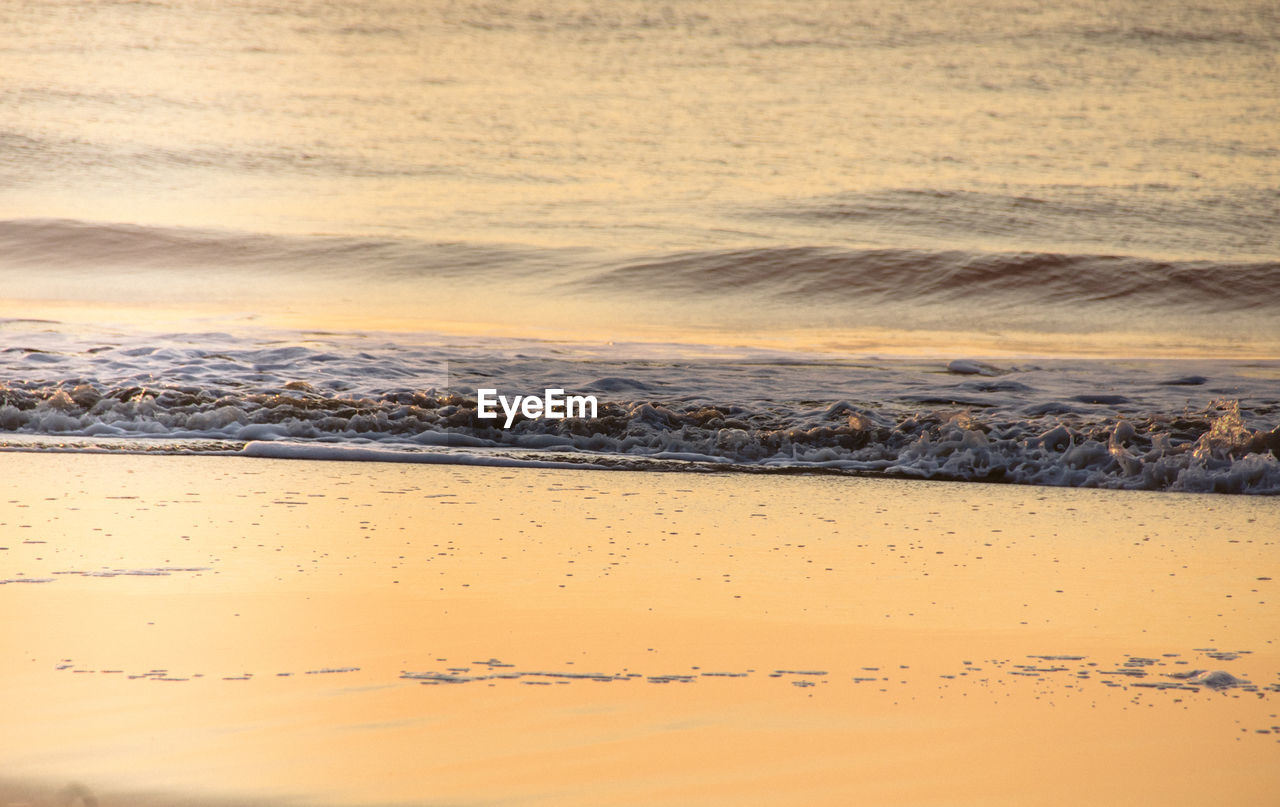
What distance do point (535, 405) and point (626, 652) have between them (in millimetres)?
4919

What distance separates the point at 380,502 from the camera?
511 centimetres

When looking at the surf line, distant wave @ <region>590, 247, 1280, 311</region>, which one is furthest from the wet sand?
distant wave @ <region>590, 247, 1280, 311</region>

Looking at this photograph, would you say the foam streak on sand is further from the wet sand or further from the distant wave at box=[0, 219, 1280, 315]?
the distant wave at box=[0, 219, 1280, 315]

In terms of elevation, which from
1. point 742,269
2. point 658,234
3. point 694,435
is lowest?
point 694,435

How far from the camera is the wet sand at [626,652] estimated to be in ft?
7.45

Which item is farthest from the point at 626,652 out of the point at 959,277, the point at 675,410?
the point at 959,277

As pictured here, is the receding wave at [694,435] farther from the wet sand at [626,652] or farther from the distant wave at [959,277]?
the distant wave at [959,277]

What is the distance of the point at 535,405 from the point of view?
25.9ft

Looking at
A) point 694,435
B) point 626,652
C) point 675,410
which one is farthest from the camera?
point 675,410

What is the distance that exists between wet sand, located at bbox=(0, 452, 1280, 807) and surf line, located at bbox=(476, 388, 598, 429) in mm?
2220

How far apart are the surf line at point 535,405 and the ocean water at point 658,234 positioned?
0.48 feet

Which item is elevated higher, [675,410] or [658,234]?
[658,234]

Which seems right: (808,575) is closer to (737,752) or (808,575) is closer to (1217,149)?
(737,752)

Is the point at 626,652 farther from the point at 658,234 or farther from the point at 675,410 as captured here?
the point at 658,234
